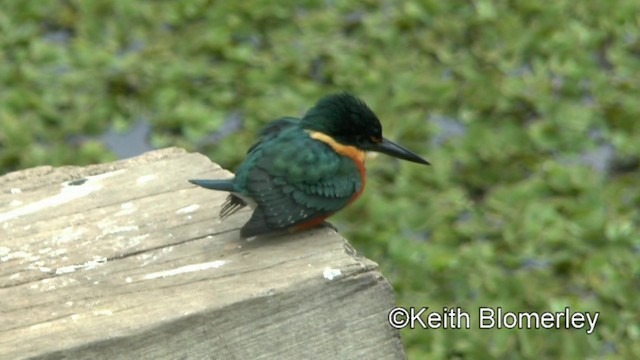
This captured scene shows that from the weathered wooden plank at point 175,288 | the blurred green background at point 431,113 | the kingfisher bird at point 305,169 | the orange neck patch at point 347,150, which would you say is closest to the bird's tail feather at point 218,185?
the kingfisher bird at point 305,169

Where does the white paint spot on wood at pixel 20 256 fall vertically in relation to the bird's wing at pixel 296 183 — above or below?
below

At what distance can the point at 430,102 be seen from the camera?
5.04 meters

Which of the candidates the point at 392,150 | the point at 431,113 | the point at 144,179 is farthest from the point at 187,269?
the point at 431,113

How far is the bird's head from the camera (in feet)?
8.82

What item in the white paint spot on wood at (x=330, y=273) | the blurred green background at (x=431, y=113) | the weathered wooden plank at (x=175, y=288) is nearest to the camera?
the weathered wooden plank at (x=175, y=288)

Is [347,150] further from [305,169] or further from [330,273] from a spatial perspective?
[330,273]

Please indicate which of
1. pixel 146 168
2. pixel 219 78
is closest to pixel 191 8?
pixel 219 78

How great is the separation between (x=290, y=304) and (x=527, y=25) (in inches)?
138

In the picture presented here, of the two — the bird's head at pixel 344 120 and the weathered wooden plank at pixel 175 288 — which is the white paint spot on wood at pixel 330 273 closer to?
the weathered wooden plank at pixel 175 288

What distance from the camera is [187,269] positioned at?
7.98 feet

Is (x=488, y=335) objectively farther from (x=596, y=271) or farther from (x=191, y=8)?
(x=191, y=8)

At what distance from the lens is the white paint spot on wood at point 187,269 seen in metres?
2.41

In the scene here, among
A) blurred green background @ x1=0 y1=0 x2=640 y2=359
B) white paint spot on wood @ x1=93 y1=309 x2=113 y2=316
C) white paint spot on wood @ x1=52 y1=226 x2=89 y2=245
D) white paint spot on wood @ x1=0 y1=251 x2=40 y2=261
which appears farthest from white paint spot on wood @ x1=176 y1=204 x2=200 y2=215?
blurred green background @ x1=0 y1=0 x2=640 y2=359

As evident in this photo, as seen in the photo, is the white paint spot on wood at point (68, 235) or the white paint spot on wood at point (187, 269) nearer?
the white paint spot on wood at point (187, 269)
